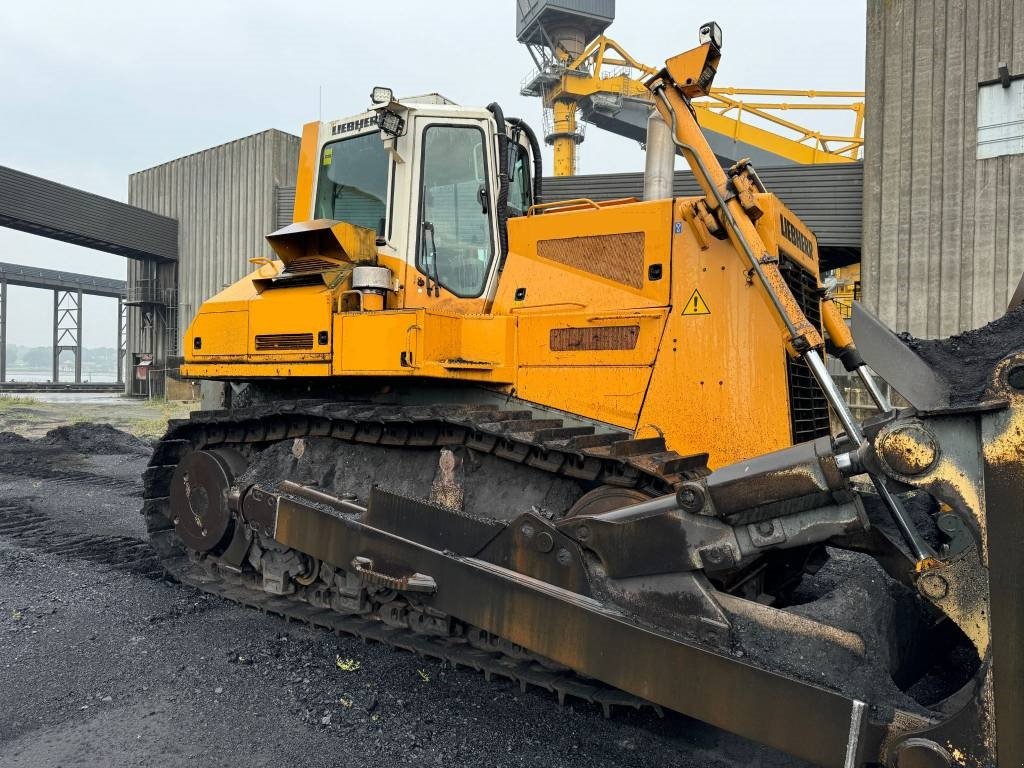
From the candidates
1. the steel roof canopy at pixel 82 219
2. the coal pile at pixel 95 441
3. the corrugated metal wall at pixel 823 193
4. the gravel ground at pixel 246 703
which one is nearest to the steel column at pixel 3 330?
the steel roof canopy at pixel 82 219

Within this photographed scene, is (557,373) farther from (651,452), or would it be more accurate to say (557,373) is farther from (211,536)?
(211,536)

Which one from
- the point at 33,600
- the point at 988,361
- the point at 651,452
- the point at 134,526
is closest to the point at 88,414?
the point at 134,526

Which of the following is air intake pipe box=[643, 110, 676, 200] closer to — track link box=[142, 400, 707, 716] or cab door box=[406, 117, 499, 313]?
cab door box=[406, 117, 499, 313]

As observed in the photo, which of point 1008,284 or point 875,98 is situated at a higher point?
point 875,98

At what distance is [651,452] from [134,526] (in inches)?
231

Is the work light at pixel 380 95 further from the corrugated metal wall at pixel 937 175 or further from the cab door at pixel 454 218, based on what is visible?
the corrugated metal wall at pixel 937 175

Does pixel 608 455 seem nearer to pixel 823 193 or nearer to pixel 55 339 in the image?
pixel 823 193

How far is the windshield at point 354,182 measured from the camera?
479 centimetres

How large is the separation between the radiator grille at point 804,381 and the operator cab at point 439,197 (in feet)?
5.99

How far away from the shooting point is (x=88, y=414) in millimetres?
19453

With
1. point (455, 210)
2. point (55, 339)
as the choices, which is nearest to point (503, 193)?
point (455, 210)

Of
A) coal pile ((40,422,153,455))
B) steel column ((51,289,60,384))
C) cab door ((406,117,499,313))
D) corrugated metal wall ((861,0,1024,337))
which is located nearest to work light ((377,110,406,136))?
cab door ((406,117,499,313))

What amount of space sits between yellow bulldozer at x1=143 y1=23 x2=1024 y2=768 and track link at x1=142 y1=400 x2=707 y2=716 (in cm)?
2

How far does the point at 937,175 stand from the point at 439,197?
12.5 metres
